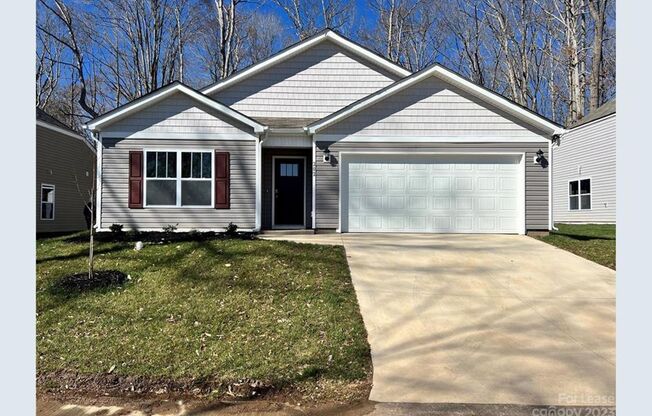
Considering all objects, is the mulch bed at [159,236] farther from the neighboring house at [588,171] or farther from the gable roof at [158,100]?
the neighboring house at [588,171]

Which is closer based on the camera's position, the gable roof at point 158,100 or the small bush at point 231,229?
A: the small bush at point 231,229

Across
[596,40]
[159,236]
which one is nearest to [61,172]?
[159,236]

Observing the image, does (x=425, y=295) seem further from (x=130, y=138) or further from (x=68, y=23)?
(x=68, y=23)

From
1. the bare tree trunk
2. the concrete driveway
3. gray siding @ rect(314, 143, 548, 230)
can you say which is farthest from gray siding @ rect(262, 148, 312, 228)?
the bare tree trunk

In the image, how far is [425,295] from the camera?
6.73m

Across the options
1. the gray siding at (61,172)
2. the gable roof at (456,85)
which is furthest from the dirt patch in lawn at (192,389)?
the gray siding at (61,172)

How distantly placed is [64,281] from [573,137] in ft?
66.7

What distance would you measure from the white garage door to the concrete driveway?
201cm

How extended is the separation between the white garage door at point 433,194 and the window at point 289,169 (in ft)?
6.31

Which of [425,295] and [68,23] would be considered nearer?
[425,295]

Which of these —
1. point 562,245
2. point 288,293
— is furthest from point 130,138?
point 562,245

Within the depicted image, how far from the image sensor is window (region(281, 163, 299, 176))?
13.0 meters

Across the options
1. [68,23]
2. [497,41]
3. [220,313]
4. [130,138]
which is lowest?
[220,313]

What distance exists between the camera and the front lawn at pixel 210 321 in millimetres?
4629
